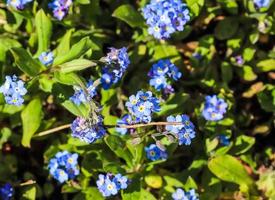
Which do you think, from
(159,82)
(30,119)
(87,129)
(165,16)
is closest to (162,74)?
(159,82)

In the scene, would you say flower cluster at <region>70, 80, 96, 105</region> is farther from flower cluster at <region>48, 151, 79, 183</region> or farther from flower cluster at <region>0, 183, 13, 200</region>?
flower cluster at <region>0, 183, 13, 200</region>

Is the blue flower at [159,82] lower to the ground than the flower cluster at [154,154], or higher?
higher

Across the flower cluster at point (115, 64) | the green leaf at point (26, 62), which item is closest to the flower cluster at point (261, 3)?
the flower cluster at point (115, 64)

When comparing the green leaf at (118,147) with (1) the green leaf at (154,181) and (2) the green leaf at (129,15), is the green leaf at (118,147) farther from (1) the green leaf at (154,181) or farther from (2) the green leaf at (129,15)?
(2) the green leaf at (129,15)

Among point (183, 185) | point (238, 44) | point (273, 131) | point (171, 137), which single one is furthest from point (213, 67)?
point (171, 137)

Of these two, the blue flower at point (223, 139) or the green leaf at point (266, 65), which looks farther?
the green leaf at point (266, 65)

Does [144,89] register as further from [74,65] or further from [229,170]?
[229,170]

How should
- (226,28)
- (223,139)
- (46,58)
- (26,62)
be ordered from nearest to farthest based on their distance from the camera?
(26,62) < (46,58) < (223,139) < (226,28)

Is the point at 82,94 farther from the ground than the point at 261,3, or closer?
farther from the ground
